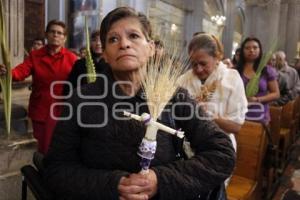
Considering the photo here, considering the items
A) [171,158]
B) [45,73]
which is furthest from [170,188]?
[45,73]

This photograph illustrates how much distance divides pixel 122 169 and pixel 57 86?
6.39 feet

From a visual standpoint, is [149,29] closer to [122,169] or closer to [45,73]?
[122,169]

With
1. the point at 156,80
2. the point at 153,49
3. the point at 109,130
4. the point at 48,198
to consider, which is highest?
the point at 153,49

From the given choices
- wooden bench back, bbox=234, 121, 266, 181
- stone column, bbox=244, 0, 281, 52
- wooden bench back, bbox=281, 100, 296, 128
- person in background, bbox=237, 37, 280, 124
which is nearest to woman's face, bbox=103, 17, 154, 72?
wooden bench back, bbox=234, 121, 266, 181

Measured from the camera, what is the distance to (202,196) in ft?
4.50

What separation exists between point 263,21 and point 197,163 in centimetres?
1387

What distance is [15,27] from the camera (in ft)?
11.0

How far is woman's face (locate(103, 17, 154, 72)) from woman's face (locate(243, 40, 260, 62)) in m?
2.41

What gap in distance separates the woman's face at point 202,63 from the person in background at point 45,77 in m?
1.31

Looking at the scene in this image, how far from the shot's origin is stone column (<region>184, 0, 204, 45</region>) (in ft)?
46.3

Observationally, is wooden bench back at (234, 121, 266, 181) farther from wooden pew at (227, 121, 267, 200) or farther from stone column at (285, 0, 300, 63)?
stone column at (285, 0, 300, 63)

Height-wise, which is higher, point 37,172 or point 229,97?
point 229,97

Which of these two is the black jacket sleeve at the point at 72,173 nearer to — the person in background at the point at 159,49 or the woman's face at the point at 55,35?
the person in background at the point at 159,49

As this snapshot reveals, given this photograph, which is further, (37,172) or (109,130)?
(37,172)
